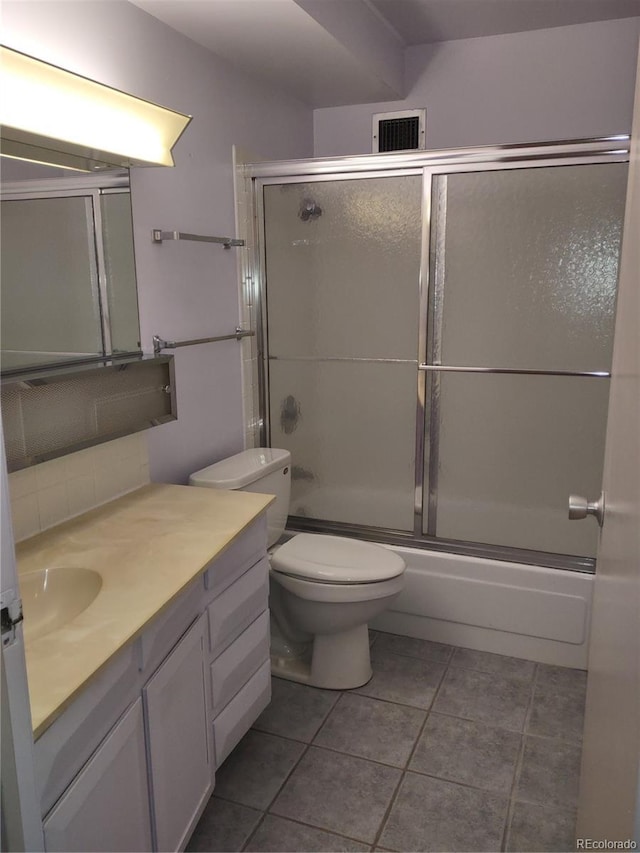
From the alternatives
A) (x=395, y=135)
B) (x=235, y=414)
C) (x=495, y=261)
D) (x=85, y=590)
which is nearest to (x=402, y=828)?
(x=85, y=590)

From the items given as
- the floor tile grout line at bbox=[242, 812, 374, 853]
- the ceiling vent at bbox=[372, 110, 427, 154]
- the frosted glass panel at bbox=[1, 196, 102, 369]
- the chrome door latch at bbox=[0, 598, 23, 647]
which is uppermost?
the ceiling vent at bbox=[372, 110, 427, 154]

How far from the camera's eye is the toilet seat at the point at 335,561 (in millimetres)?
2268

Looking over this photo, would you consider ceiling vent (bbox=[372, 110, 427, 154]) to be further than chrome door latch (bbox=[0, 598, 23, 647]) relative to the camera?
Yes

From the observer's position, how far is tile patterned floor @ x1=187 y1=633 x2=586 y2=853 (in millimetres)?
1784

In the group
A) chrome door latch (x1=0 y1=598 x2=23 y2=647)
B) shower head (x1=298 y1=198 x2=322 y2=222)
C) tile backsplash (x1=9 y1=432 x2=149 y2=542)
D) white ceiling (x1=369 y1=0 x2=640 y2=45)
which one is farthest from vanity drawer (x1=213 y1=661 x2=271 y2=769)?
white ceiling (x1=369 y1=0 x2=640 y2=45)

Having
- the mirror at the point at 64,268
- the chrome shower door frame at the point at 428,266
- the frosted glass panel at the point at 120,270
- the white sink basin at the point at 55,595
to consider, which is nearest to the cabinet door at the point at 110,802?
the white sink basin at the point at 55,595

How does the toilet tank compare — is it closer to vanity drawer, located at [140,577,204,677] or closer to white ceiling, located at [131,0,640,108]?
vanity drawer, located at [140,577,204,677]

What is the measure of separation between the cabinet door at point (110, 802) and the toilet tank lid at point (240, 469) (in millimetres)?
1044

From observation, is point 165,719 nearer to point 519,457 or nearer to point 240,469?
point 240,469

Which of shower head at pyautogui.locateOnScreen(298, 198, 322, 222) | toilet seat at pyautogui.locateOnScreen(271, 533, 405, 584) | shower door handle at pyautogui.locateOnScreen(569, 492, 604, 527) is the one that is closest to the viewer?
shower door handle at pyautogui.locateOnScreen(569, 492, 604, 527)

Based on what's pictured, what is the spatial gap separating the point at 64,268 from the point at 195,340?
0.65m

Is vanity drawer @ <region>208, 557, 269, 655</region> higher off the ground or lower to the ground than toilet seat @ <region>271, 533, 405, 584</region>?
higher

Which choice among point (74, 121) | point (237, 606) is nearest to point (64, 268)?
point (74, 121)

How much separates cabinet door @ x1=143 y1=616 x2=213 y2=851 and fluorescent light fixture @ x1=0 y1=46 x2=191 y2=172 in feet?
3.99
